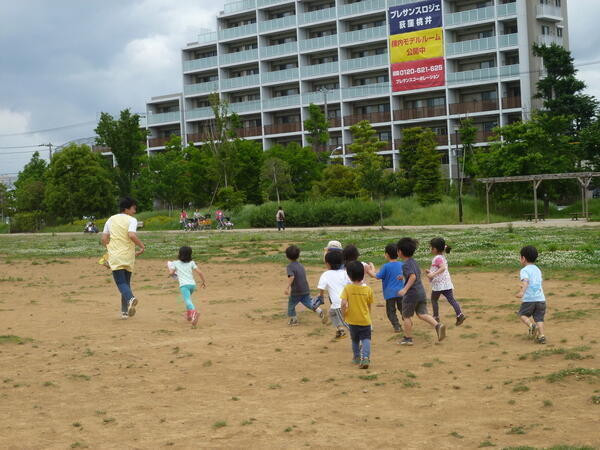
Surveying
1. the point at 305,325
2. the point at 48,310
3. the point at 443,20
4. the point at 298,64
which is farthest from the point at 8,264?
the point at 298,64

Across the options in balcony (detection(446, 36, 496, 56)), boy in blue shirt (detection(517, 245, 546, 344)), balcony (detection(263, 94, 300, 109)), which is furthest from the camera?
balcony (detection(263, 94, 300, 109))

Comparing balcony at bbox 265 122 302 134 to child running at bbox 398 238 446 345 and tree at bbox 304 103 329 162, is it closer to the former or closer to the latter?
tree at bbox 304 103 329 162

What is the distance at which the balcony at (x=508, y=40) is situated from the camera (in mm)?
61603

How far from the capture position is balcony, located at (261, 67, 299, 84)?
75.3 metres

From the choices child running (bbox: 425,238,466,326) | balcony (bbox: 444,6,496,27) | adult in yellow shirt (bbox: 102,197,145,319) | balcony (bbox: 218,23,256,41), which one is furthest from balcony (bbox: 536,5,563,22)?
child running (bbox: 425,238,466,326)

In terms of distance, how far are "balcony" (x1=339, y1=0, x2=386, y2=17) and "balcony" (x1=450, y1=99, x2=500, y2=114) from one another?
11828 millimetres

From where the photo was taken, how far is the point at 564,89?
187 ft

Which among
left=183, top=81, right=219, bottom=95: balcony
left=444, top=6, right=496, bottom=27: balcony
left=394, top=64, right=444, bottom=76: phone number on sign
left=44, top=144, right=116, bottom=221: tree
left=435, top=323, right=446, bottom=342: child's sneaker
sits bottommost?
left=435, top=323, right=446, bottom=342: child's sneaker

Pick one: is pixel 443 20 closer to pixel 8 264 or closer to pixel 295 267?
pixel 8 264

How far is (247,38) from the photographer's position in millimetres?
79438

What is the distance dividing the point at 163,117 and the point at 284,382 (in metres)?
82.4

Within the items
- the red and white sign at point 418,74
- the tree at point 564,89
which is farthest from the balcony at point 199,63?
the tree at point 564,89

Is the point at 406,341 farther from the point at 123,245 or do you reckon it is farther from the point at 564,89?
the point at 564,89

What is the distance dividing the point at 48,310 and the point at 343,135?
2351 inches
